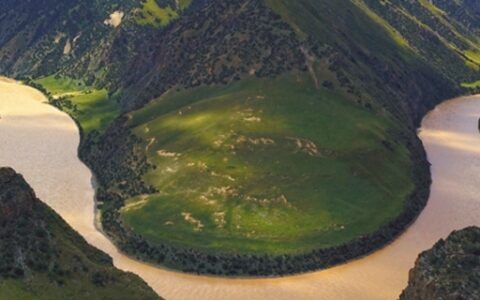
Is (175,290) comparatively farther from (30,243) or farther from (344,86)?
(344,86)

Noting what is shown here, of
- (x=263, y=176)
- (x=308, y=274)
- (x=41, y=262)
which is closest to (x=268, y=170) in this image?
(x=263, y=176)

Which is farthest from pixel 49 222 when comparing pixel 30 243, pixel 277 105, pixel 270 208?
pixel 277 105

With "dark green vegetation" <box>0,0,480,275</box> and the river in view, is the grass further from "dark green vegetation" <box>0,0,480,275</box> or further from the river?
the river

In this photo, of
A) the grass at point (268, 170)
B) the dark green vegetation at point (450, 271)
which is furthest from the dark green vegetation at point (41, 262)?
the grass at point (268, 170)

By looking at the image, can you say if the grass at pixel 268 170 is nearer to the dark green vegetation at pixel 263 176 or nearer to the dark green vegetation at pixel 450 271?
the dark green vegetation at pixel 263 176

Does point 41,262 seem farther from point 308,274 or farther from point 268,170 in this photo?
point 268,170
